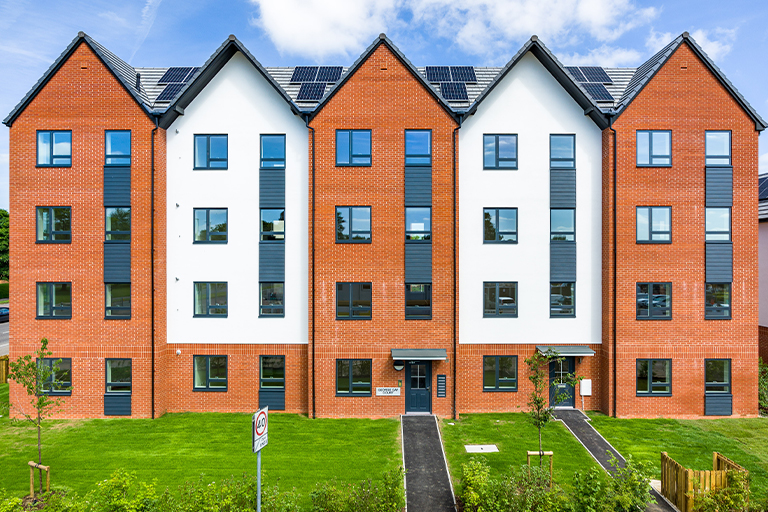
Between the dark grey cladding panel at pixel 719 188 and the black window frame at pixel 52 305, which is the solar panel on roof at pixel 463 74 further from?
the black window frame at pixel 52 305

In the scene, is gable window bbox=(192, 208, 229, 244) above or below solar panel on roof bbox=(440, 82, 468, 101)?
below

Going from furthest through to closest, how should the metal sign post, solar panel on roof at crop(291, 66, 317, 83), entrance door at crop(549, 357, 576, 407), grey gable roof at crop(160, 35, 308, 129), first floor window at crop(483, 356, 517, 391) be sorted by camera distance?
solar panel on roof at crop(291, 66, 317, 83) → entrance door at crop(549, 357, 576, 407) → first floor window at crop(483, 356, 517, 391) → grey gable roof at crop(160, 35, 308, 129) → the metal sign post

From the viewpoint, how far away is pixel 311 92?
18531mm

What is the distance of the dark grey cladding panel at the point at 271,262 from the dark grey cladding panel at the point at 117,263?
5304 millimetres

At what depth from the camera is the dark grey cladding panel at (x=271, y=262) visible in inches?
680

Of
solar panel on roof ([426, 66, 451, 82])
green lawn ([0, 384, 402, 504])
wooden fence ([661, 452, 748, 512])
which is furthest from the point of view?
solar panel on roof ([426, 66, 451, 82])

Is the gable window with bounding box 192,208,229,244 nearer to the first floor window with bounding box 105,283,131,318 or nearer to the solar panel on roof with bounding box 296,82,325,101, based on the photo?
the first floor window with bounding box 105,283,131,318

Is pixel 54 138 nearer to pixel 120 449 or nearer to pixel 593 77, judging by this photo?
pixel 120 449

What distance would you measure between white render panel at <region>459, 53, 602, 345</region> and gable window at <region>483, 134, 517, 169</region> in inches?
8.6

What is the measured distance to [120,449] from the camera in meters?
14.0

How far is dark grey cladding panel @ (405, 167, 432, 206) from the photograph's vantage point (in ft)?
55.7

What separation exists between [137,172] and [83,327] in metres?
6.69

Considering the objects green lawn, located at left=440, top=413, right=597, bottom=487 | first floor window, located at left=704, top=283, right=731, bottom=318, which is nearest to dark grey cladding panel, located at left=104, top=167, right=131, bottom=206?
green lawn, located at left=440, top=413, right=597, bottom=487

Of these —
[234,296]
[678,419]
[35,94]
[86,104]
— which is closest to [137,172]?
[86,104]
